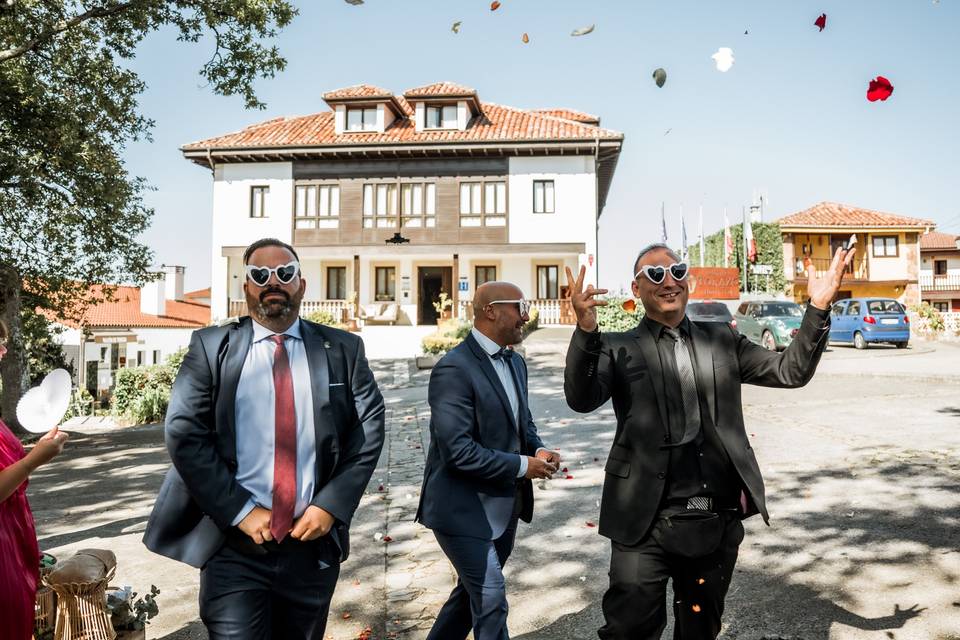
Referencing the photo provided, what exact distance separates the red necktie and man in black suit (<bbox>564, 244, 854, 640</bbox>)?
111 cm

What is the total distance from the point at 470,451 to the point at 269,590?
3.12 ft

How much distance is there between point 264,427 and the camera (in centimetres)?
247

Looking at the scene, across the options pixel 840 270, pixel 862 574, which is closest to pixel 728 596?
pixel 862 574

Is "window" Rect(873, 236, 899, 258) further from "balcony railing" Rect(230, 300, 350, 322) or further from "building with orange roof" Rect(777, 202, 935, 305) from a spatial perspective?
"balcony railing" Rect(230, 300, 350, 322)

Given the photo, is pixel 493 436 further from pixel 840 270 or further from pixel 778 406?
pixel 778 406

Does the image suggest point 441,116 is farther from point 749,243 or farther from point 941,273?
point 941,273

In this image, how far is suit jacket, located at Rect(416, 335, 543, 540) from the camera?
116 inches

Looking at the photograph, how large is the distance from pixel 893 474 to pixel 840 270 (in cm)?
540

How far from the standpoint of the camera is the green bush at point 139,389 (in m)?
14.8

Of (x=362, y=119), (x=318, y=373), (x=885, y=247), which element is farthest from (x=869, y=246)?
(x=318, y=373)

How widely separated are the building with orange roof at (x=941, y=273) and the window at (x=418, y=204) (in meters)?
37.2

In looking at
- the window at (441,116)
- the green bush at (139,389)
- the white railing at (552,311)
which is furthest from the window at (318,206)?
the green bush at (139,389)

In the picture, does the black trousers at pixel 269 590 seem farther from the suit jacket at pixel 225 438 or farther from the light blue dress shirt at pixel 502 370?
the light blue dress shirt at pixel 502 370

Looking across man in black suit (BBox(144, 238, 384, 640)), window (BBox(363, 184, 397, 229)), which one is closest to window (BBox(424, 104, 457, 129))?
window (BBox(363, 184, 397, 229))
